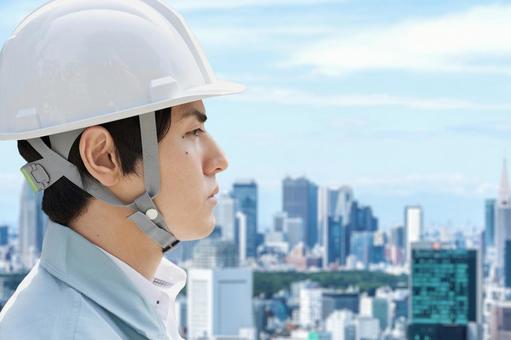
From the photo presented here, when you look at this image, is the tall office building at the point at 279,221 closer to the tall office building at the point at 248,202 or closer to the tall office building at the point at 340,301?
the tall office building at the point at 248,202

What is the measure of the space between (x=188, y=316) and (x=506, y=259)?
1220 cm

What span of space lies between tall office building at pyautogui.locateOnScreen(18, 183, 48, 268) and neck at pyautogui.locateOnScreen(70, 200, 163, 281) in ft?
136

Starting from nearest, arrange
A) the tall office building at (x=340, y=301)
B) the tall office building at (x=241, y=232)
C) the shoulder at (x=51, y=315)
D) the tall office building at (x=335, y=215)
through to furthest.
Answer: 1. the shoulder at (x=51, y=315)
2. the tall office building at (x=340, y=301)
3. the tall office building at (x=241, y=232)
4. the tall office building at (x=335, y=215)

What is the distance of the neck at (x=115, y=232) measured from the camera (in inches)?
25.7

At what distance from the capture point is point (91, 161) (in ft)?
2.13

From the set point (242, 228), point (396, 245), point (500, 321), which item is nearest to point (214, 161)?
point (500, 321)

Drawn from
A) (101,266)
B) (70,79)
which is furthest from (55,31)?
(101,266)

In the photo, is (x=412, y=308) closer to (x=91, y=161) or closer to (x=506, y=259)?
(x=506, y=259)

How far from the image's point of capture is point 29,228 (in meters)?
44.7

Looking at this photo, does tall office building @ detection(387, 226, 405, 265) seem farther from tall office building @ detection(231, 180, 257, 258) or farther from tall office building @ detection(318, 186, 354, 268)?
tall office building @ detection(231, 180, 257, 258)

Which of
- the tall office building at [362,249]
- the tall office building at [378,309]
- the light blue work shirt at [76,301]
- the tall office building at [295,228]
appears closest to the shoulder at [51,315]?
the light blue work shirt at [76,301]

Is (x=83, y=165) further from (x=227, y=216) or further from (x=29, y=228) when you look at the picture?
(x=227, y=216)

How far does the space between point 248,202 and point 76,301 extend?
157ft

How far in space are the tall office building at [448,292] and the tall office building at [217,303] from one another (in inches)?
242
